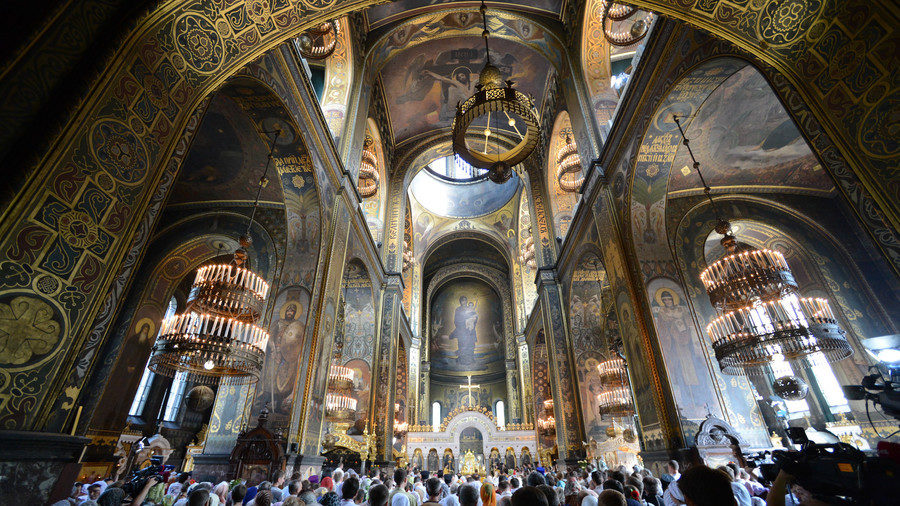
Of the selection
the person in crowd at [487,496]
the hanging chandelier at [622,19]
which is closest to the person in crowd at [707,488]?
the person in crowd at [487,496]

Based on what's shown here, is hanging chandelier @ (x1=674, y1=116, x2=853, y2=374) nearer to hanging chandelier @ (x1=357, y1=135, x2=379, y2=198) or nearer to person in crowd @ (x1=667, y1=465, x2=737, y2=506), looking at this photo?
person in crowd @ (x1=667, y1=465, x2=737, y2=506)

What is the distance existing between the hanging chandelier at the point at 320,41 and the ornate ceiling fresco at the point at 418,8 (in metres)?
2.15

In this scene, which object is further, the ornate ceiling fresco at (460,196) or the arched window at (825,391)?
the ornate ceiling fresco at (460,196)

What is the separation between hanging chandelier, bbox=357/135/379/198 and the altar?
41.0 ft

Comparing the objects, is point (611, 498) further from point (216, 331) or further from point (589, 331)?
point (589, 331)

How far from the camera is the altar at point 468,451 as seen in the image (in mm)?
18328

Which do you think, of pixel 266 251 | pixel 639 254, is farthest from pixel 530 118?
A: pixel 266 251

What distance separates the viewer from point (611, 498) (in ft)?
6.40

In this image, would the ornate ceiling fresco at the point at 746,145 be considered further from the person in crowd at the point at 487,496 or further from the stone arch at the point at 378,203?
the stone arch at the point at 378,203

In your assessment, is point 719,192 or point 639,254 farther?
point 719,192

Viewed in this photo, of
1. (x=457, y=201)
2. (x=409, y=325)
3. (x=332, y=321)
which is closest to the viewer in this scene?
(x=332, y=321)

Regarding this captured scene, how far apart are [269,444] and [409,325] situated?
13170 mm

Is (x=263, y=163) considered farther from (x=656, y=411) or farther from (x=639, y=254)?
(x=656, y=411)

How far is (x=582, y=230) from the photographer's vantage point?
10.5m
